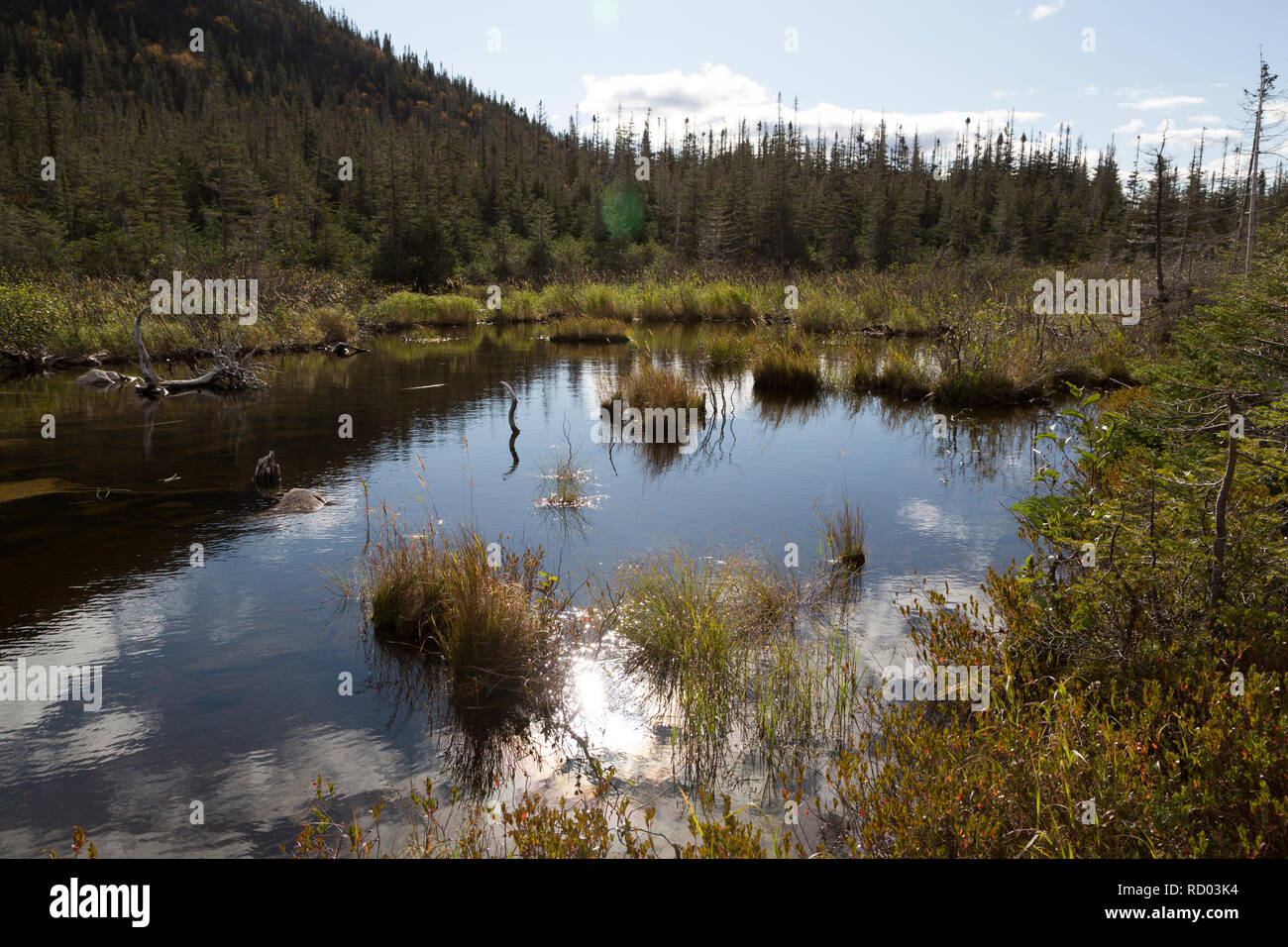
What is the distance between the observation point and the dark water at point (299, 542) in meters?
4.31

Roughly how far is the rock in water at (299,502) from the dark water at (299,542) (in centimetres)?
21

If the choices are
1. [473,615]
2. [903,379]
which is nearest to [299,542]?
[473,615]

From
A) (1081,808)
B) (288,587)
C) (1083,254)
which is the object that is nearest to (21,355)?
(288,587)

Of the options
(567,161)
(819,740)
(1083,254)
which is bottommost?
(819,740)

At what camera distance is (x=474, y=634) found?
17.8 feet

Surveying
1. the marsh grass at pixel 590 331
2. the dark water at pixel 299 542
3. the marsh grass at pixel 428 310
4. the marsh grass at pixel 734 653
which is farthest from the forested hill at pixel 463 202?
the marsh grass at pixel 734 653

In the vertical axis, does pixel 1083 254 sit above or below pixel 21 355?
above

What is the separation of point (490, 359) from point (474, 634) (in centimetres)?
1682

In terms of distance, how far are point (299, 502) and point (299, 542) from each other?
1.16m

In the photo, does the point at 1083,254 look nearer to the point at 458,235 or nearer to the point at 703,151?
the point at 458,235

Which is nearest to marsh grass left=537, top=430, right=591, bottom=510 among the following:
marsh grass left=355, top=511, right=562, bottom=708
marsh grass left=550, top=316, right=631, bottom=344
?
marsh grass left=355, top=511, right=562, bottom=708

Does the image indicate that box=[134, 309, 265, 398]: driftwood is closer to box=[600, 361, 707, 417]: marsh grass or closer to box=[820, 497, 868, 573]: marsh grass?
box=[600, 361, 707, 417]: marsh grass

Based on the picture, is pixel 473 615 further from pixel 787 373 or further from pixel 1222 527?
pixel 787 373
